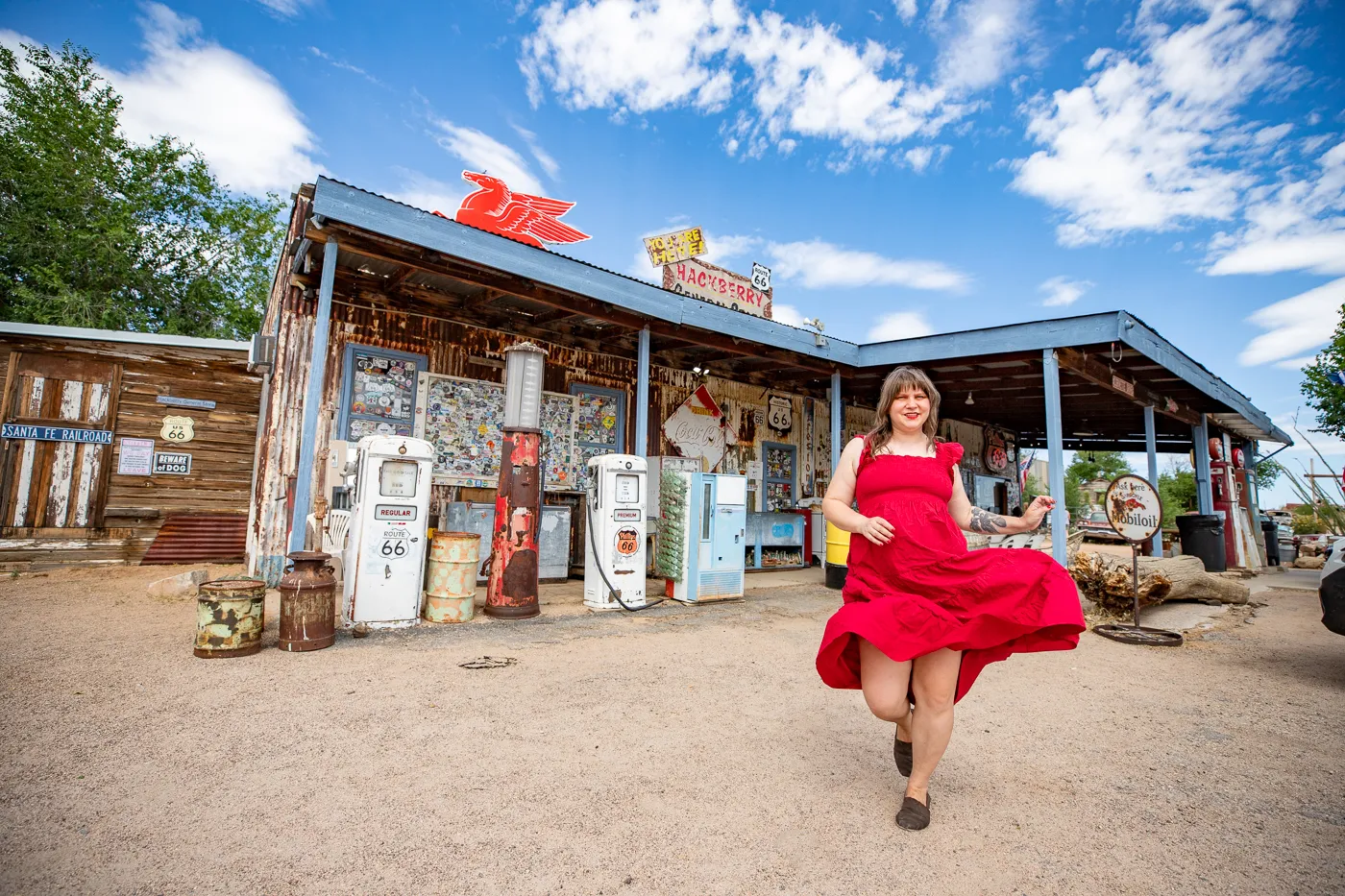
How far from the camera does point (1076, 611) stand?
7.13 feet

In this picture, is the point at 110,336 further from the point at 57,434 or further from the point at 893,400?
the point at 893,400

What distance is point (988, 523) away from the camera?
245 cm

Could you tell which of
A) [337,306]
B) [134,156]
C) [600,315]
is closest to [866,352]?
[600,315]

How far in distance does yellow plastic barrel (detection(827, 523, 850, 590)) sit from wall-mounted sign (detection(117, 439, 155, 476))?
10.2 metres

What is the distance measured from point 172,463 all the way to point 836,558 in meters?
10.1

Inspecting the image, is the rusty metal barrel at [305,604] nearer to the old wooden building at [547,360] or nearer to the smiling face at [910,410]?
the old wooden building at [547,360]

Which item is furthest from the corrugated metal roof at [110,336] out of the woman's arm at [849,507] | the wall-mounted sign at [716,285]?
the woman's arm at [849,507]

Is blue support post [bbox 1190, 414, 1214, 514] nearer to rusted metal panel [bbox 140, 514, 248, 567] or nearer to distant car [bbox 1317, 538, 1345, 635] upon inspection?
distant car [bbox 1317, 538, 1345, 635]

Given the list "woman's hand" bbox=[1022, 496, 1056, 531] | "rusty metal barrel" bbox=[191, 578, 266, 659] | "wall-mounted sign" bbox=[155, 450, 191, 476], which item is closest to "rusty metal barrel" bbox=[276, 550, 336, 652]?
"rusty metal barrel" bbox=[191, 578, 266, 659]

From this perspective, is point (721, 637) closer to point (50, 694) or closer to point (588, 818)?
point (588, 818)

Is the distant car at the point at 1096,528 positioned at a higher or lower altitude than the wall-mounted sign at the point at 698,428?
lower

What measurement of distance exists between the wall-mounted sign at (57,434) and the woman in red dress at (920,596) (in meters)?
10.8

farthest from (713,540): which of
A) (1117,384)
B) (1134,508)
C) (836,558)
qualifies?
(1117,384)

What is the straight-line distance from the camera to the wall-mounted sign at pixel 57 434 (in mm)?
8141
